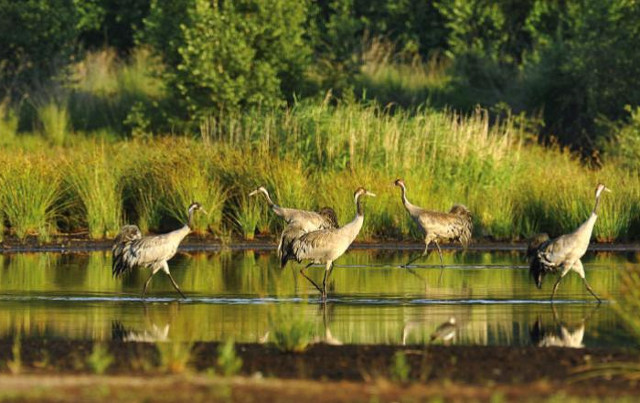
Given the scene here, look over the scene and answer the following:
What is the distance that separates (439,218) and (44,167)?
821 centimetres

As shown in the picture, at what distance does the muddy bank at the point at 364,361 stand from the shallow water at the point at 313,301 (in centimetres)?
71

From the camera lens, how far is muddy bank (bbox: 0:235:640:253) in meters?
25.7

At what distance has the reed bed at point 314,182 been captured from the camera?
89.2ft

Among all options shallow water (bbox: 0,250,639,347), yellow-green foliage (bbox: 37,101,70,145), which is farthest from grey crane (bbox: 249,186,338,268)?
yellow-green foliage (bbox: 37,101,70,145)

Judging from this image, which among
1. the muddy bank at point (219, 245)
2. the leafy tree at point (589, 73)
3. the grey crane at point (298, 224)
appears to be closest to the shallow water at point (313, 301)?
the grey crane at point (298, 224)

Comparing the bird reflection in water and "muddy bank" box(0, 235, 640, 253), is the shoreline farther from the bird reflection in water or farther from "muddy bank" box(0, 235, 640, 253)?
"muddy bank" box(0, 235, 640, 253)

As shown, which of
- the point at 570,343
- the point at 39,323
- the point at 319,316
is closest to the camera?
the point at 570,343

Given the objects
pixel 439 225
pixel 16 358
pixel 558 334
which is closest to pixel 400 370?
pixel 16 358

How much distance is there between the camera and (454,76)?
146ft

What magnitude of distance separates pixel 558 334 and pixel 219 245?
12.7 m

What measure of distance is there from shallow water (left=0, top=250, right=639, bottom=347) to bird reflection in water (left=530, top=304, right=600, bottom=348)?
0.01m

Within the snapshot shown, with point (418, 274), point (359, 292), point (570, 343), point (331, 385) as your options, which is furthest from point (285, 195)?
point (331, 385)

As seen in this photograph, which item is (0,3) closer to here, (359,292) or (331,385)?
(359,292)

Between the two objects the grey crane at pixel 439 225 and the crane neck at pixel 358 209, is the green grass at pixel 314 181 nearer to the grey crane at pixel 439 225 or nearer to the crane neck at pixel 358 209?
the grey crane at pixel 439 225
